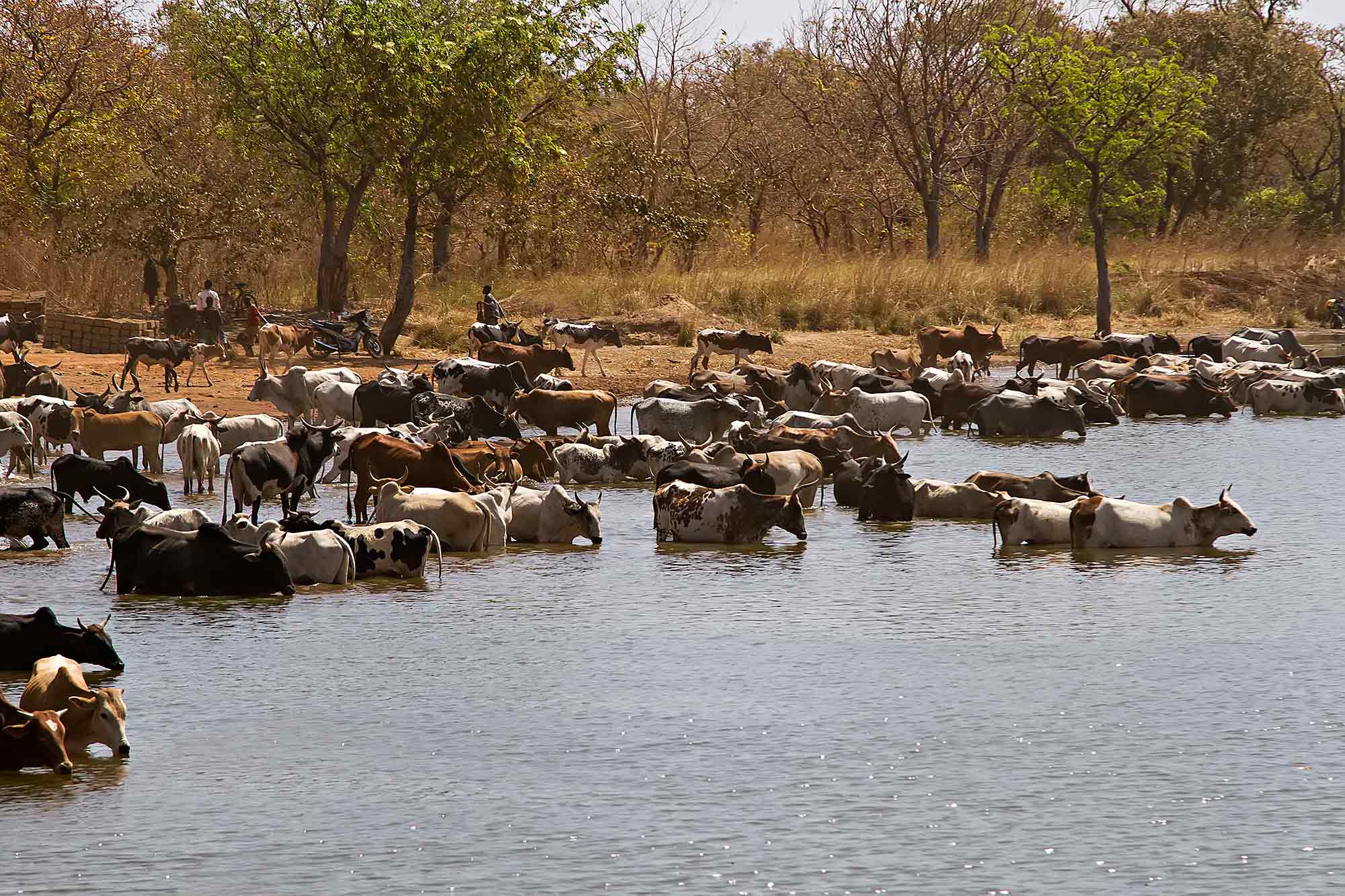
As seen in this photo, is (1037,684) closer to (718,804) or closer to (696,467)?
(718,804)

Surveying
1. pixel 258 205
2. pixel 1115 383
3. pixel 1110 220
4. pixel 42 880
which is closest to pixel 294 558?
pixel 42 880

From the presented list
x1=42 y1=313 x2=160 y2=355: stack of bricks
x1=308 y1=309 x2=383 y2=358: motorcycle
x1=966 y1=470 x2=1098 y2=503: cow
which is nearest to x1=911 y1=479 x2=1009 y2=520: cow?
x1=966 y1=470 x2=1098 y2=503: cow

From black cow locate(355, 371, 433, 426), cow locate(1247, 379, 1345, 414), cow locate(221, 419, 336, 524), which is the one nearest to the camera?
cow locate(221, 419, 336, 524)

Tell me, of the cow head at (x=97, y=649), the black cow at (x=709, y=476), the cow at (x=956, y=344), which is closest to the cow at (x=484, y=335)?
the cow at (x=956, y=344)

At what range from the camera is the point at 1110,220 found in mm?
55625

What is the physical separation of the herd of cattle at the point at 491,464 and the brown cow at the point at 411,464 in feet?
0.08

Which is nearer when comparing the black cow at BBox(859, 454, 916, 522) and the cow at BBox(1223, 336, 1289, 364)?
the black cow at BBox(859, 454, 916, 522)

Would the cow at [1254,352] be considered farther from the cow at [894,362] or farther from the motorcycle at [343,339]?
the motorcycle at [343,339]

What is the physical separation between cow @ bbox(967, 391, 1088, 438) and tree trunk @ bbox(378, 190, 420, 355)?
12740 millimetres

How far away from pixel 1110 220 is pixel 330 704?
49.3 meters

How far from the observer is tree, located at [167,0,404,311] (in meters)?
32.1

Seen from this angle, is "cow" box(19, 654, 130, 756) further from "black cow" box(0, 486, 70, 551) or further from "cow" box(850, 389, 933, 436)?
"cow" box(850, 389, 933, 436)

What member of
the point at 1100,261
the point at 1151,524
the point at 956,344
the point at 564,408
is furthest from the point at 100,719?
the point at 1100,261

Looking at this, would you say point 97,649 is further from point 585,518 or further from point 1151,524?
point 1151,524
